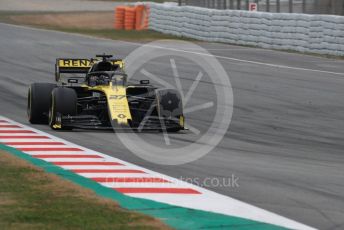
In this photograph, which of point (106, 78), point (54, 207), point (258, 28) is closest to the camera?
point (54, 207)

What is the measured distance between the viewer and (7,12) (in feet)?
220

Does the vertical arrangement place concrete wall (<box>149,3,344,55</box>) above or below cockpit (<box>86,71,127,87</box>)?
below

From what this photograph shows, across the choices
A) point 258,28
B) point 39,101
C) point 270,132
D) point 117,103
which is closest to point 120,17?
point 258,28

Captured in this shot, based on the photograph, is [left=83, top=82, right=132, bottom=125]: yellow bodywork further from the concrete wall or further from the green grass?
the concrete wall

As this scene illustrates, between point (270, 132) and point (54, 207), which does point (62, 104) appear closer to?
point (270, 132)

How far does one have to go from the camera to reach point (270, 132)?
49.7 ft

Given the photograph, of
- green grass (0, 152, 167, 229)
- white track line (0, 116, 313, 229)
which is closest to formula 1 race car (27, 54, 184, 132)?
white track line (0, 116, 313, 229)

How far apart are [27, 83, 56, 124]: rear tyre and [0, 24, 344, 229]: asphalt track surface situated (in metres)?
0.31

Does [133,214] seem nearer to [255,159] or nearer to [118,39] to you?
[255,159]

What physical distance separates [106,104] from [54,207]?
6062mm

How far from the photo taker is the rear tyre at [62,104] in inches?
559

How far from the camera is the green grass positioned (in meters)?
7.77

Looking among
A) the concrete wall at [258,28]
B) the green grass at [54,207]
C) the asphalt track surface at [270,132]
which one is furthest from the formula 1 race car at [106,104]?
the concrete wall at [258,28]

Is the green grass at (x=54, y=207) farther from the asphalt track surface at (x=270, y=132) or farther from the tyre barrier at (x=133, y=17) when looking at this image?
the tyre barrier at (x=133, y=17)
